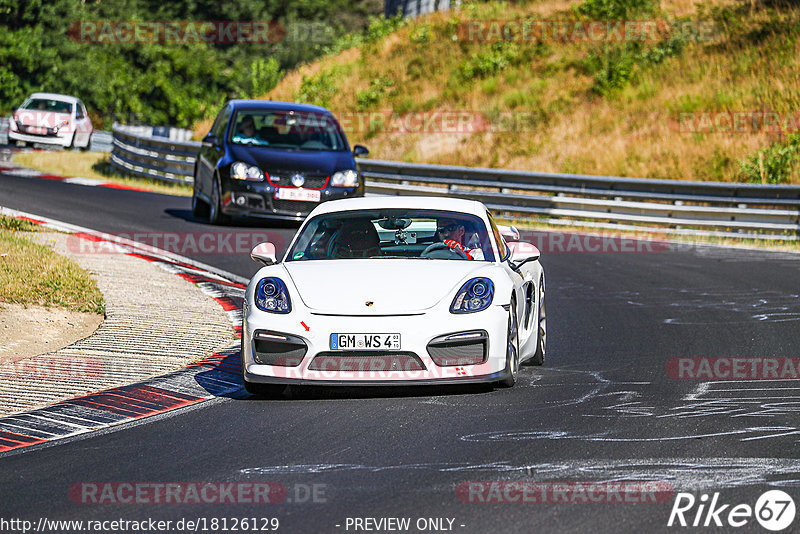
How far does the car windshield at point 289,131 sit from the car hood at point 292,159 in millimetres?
313

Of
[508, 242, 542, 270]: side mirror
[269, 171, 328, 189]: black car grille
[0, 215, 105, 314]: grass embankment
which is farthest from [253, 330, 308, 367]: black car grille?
[269, 171, 328, 189]: black car grille

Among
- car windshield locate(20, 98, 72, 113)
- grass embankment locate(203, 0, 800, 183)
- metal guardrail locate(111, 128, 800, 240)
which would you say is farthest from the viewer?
car windshield locate(20, 98, 72, 113)

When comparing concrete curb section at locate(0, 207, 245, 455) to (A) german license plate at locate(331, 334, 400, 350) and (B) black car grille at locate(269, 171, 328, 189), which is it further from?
(B) black car grille at locate(269, 171, 328, 189)

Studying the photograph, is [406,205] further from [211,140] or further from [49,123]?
[49,123]

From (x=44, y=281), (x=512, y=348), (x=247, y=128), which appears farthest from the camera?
(x=247, y=128)

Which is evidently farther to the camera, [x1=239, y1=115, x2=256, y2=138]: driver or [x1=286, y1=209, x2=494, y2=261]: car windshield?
[x1=239, y1=115, x2=256, y2=138]: driver

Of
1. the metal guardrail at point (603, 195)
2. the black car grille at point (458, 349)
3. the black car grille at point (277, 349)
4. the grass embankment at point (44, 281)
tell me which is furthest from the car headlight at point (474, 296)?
the metal guardrail at point (603, 195)

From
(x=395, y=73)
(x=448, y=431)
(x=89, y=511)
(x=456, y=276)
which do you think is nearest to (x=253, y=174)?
(x=456, y=276)

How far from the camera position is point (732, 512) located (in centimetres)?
510

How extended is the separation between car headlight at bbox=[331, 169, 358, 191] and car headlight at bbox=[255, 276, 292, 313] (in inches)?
383

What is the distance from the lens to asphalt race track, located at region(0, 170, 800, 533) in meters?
5.25

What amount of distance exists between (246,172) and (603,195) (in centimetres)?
738

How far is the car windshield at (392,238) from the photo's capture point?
8.69 m

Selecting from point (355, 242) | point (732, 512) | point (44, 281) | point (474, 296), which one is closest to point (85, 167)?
point (44, 281)
